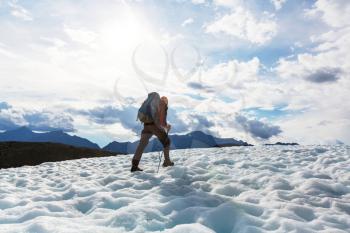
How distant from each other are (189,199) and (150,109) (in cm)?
478

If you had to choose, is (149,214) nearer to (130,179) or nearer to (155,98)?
(130,179)

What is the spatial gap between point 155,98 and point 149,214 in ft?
19.3

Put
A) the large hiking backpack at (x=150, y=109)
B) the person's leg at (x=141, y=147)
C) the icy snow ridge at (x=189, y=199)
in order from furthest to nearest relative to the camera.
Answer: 1. the person's leg at (x=141, y=147)
2. the large hiking backpack at (x=150, y=109)
3. the icy snow ridge at (x=189, y=199)

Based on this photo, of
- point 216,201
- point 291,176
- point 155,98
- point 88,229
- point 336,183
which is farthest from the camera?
point 155,98

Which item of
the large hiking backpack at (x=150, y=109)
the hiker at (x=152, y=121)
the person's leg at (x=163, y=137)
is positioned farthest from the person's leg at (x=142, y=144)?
the large hiking backpack at (x=150, y=109)

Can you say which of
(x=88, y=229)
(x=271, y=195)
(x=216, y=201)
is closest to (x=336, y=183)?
(x=271, y=195)

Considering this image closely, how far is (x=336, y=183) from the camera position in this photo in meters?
9.87

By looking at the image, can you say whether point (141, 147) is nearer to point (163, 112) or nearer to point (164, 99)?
point (163, 112)

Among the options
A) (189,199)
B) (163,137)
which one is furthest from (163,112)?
(189,199)

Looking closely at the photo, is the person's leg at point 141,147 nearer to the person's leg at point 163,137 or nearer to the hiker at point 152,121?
the hiker at point 152,121

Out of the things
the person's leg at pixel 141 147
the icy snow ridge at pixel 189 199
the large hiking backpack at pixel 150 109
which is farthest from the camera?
the person's leg at pixel 141 147

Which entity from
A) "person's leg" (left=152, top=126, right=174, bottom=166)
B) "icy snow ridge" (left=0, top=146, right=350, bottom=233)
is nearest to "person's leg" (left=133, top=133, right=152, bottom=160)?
"person's leg" (left=152, top=126, right=174, bottom=166)

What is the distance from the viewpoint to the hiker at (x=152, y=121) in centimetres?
1273

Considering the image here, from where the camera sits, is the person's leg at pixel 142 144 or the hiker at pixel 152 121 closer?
the hiker at pixel 152 121
